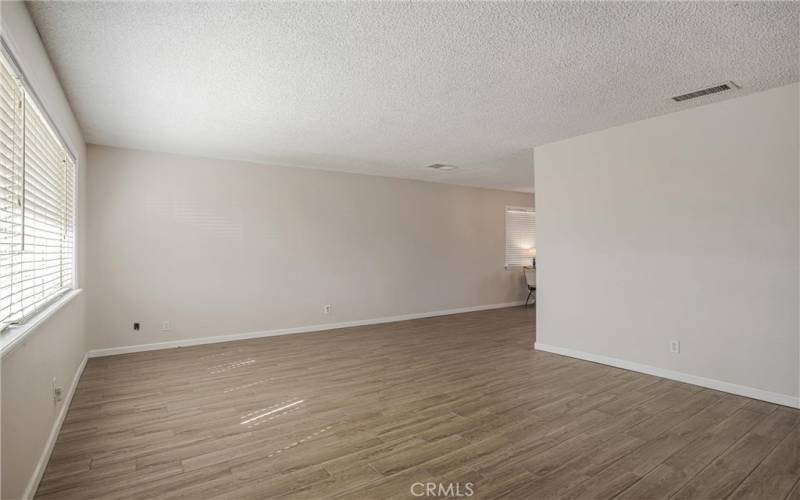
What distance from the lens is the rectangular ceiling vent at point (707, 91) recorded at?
327cm

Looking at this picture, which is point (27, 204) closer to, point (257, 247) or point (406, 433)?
point (406, 433)

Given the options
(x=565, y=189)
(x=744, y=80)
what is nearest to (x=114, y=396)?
(x=565, y=189)

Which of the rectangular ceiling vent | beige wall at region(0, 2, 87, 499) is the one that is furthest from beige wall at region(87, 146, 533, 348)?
the rectangular ceiling vent

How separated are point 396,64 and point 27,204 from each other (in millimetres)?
2424

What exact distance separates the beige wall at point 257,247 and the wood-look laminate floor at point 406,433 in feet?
3.26

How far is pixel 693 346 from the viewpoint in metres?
3.87

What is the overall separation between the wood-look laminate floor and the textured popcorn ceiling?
8.32 ft

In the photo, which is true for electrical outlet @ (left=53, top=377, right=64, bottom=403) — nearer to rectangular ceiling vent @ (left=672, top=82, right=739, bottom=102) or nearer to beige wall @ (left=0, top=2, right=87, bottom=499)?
beige wall @ (left=0, top=2, right=87, bottom=499)

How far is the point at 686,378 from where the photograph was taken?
3906 millimetres

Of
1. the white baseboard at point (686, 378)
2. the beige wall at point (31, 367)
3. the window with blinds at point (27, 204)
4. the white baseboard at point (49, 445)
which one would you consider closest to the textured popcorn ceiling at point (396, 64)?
the beige wall at point (31, 367)

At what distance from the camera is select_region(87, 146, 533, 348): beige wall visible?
5086 mm

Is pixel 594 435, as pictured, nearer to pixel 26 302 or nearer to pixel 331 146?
pixel 26 302

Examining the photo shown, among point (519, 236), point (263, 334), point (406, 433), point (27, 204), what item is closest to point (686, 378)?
point (406, 433)

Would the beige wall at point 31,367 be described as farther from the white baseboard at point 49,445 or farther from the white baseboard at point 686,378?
the white baseboard at point 686,378
